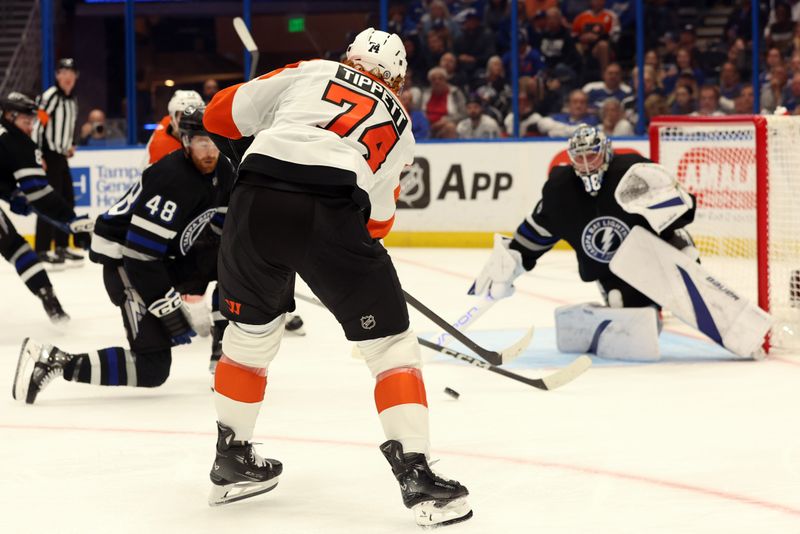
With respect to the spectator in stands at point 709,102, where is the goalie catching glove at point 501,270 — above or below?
below

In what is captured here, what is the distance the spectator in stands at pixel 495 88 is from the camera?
8.35 metres

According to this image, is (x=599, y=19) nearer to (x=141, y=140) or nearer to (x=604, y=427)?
(x=141, y=140)

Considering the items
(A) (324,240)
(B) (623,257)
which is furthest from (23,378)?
(B) (623,257)

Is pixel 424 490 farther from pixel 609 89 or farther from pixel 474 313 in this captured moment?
pixel 609 89

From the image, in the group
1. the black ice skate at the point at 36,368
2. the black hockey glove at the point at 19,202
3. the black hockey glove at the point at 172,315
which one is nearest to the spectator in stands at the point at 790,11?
the black hockey glove at the point at 19,202

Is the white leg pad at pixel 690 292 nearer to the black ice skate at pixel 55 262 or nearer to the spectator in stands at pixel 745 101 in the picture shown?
the spectator in stands at pixel 745 101

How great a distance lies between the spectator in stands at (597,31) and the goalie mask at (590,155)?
4.34m

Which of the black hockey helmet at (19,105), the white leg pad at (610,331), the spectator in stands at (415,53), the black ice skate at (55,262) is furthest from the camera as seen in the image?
the spectator in stands at (415,53)

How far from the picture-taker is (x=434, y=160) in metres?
8.06

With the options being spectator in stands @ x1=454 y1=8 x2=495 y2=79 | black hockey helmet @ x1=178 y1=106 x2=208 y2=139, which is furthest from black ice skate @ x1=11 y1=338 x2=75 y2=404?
spectator in stands @ x1=454 y1=8 x2=495 y2=79

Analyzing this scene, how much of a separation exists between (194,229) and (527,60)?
17.4ft

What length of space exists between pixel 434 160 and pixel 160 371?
4766mm

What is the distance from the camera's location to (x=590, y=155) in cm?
414

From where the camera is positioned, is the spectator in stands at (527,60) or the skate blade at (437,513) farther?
the spectator in stands at (527,60)
